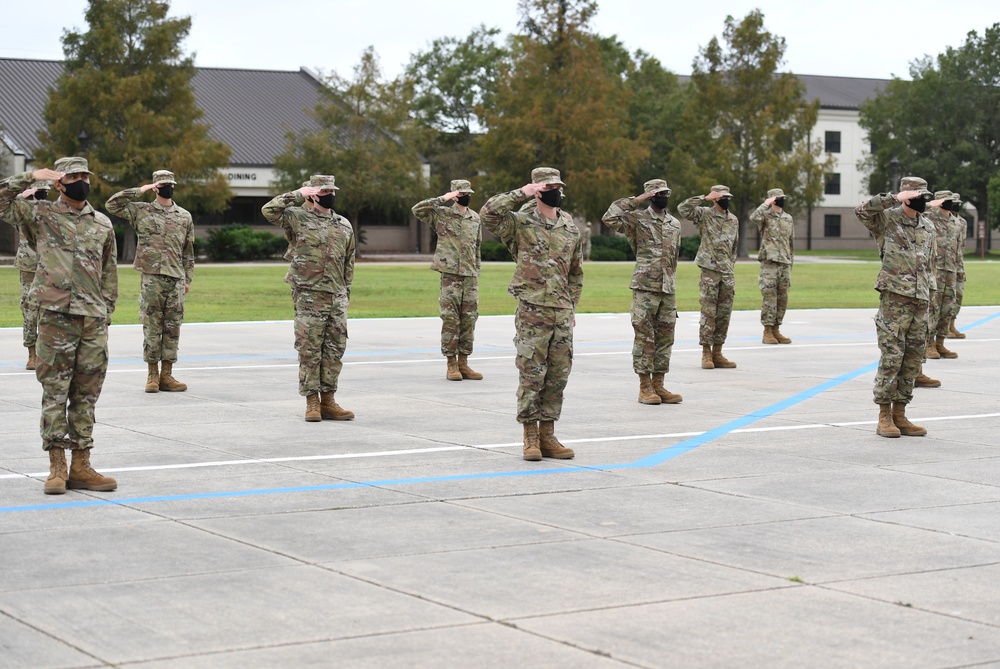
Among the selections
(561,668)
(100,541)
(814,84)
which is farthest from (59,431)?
(814,84)

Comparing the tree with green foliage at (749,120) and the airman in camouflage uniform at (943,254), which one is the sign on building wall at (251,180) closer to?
the tree with green foliage at (749,120)

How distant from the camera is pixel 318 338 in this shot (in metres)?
12.0

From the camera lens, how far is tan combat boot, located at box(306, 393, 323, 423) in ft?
39.5

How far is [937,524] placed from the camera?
7980 millimetres

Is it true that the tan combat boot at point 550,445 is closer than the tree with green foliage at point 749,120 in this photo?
Yes

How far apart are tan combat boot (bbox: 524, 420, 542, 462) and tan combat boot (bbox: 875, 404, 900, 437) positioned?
3093 millimetres

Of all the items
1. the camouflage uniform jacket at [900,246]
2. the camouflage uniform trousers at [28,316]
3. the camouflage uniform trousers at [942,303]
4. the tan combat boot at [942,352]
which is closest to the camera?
the camouflage uniform jacket at [900,246]

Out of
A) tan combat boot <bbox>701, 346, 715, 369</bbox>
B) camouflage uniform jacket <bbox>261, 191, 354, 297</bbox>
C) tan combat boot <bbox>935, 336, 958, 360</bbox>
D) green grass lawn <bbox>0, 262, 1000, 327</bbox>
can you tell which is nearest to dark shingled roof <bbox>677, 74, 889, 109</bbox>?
green grass lawn <bbox>0, 262, 1000, 327</bbox>

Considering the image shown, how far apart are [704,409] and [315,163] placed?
156 feet

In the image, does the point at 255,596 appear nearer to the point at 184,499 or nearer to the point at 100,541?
the point at 100,541

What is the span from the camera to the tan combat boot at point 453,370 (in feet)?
50.8

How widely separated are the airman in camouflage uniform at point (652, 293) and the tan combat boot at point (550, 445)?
3290 mm

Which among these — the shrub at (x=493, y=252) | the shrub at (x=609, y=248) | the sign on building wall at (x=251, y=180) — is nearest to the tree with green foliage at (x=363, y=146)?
the sign on building wall at (x=251, y=180)

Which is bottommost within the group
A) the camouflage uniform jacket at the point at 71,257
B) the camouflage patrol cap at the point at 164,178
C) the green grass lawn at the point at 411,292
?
the green grass lawn at the point at 411,292
